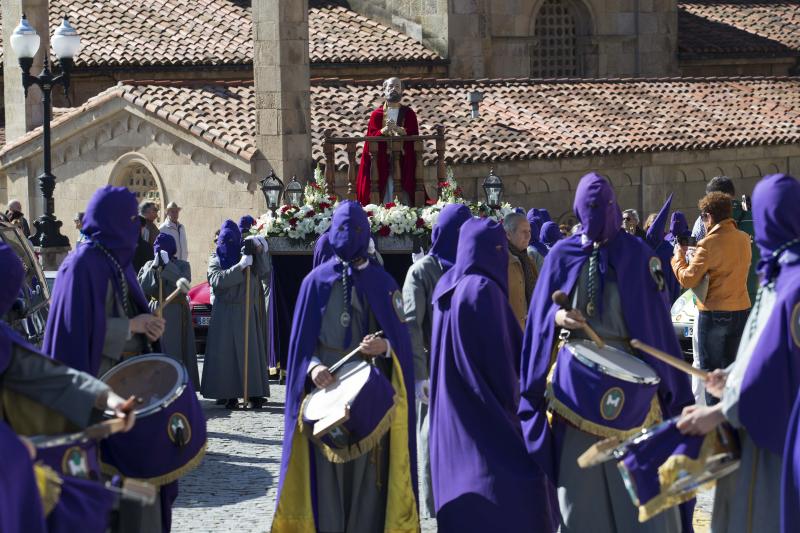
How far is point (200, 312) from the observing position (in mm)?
19578

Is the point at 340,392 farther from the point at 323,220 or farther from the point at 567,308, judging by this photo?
the point at 323,220

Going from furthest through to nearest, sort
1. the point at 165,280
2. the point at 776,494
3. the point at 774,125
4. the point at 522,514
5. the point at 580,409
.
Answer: the point at 774,125
the point at 165,280
the point at 522,514
the point at 580,409
the point at 776,494

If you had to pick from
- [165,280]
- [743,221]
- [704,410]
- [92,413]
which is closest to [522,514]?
[704,410]

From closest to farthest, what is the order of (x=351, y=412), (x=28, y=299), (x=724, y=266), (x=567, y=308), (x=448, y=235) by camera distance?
(x=567, y=308) → (x=351, y=412) → (x=448, y=235) → (x=28, y=299) → (x=724, y=266)

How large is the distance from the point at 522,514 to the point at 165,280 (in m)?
7.03

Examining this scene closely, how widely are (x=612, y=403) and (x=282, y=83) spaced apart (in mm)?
18894

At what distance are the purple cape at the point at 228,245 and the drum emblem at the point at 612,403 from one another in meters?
7.96

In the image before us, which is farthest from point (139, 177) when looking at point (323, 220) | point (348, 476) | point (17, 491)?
point (17, 491)

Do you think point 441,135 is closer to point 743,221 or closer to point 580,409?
point 743,221

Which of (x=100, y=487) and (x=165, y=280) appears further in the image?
(x=165, y=280)

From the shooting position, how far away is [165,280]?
14867mm

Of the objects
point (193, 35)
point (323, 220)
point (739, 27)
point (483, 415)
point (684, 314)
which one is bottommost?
point (684, 314)

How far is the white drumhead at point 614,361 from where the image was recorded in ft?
25.5

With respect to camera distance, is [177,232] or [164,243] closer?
[164,243]
